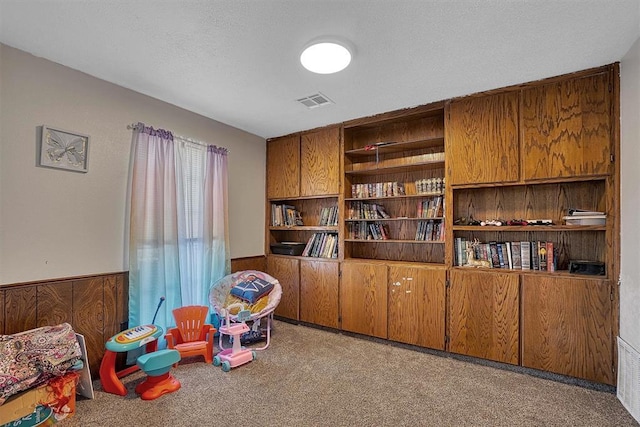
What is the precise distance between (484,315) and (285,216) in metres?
2.50

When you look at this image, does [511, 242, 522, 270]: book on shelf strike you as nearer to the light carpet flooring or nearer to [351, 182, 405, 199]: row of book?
the light carpet flooring

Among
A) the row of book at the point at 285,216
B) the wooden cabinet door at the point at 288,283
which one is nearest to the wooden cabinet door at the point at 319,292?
the wooden cabinet door at the point at 288,283

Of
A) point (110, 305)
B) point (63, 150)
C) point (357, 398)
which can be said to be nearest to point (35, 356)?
point (110, 305)

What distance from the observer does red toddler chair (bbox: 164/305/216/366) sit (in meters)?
2.60

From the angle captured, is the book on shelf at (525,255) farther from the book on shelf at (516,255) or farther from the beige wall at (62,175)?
the beige wall at (62,175)

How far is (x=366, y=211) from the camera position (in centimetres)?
348

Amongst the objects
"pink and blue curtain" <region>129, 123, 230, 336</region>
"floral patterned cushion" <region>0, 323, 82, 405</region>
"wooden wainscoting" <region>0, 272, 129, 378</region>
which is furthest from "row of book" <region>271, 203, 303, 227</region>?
"floral patterned cushion" <region>0, 323, 82, 405</region>

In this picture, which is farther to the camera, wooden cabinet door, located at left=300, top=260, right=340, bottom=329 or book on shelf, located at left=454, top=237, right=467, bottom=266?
wooden cabinet door, located at left=300, top=260, right=340, bottom=329

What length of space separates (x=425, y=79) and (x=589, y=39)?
100 centimetres

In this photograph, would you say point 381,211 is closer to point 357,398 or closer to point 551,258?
point 551,258

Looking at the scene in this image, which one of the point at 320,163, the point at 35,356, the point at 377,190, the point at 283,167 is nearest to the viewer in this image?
the point at 35,356

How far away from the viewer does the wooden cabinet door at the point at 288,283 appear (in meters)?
3.74

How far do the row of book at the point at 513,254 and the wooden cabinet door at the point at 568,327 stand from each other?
146mm

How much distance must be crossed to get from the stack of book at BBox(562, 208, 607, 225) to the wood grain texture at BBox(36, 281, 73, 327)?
3.87 meters
